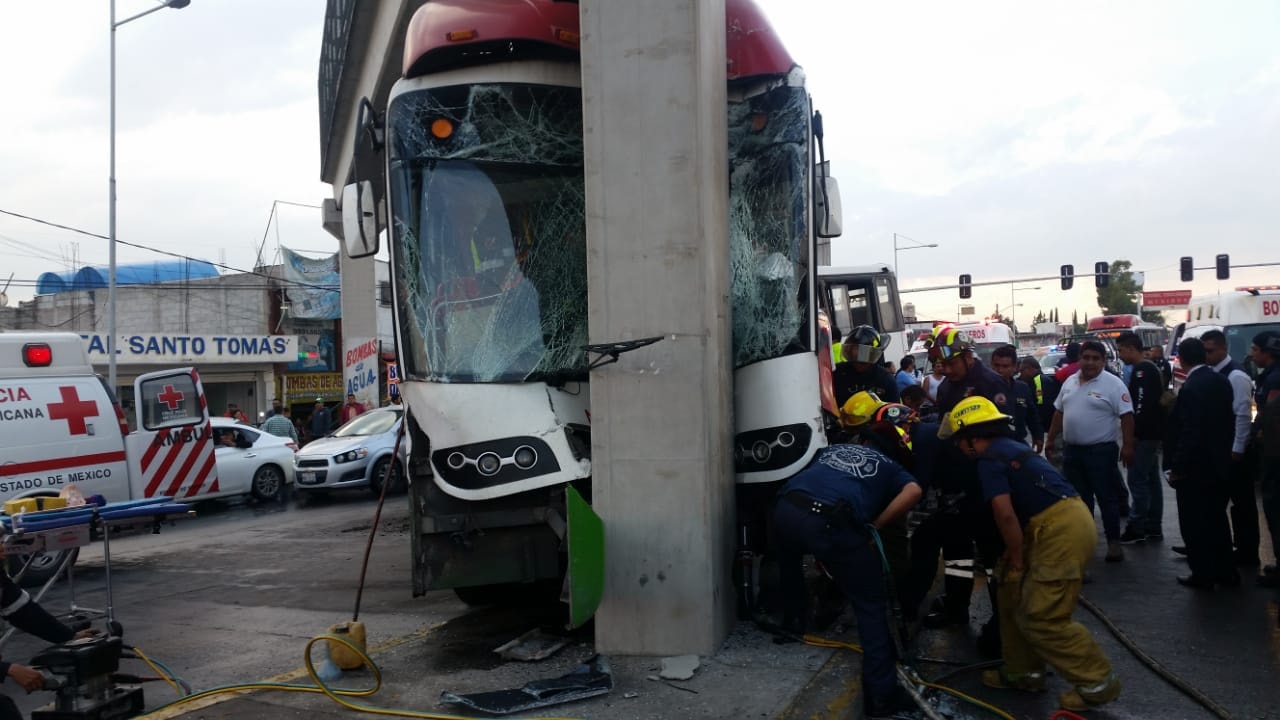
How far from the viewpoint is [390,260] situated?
571 centimetres

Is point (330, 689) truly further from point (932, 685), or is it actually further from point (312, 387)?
point (312, 387)

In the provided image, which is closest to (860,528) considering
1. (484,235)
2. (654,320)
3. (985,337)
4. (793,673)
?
(793,673)

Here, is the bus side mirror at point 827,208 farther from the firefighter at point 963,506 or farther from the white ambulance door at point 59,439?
the white ambulance door at point 59,439

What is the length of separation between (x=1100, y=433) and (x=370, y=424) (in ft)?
39.9

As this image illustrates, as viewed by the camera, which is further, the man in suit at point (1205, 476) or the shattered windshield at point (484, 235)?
the man in suit at point (1205, 476)

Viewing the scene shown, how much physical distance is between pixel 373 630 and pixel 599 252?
10.7ft

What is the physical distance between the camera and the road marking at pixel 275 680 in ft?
15.4

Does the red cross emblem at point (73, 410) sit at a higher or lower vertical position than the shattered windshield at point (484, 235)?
lower

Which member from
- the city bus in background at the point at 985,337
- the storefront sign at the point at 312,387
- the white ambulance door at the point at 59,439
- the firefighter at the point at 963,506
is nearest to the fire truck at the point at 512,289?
the firefighter at the point at 963,506

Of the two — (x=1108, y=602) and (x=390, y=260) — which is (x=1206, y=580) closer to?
(x=1108, y=602)

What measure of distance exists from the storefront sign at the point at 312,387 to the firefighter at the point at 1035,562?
2674cm

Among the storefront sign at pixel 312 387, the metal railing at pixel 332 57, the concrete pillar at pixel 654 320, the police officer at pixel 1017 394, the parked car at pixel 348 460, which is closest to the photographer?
the concrete pillar at pixel 654 320

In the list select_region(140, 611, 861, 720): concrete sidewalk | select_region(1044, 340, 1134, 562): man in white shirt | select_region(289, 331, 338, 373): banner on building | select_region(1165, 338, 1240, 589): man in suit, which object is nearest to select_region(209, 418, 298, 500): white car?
select_region(140, 611, 861, 720): concrete sidewalk

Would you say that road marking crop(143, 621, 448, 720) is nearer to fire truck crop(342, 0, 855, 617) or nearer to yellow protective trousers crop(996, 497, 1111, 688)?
fire truck crop(342, 0, 855, 617)
